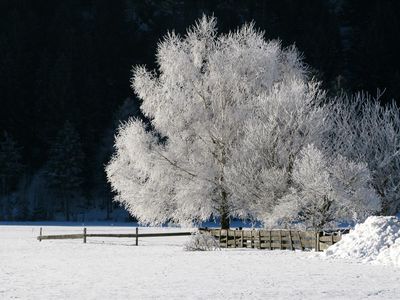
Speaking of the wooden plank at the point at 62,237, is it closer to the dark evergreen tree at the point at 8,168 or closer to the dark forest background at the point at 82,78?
the dark forest background at the point at 82,78

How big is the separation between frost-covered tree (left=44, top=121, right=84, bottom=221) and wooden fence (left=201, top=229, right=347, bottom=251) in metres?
46.7

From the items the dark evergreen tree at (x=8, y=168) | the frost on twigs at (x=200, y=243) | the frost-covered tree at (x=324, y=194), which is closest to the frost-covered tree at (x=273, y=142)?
the frost-covered tree at (x=324, y=194)

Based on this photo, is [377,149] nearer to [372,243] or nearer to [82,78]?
[372,243]

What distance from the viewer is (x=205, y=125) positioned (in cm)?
3934

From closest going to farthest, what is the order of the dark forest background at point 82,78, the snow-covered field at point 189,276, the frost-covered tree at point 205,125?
the snow-covered field at point 189,276
the frost-covered tree at point 205,125
the dark forest background at point 82,78

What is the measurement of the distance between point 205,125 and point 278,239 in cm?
809

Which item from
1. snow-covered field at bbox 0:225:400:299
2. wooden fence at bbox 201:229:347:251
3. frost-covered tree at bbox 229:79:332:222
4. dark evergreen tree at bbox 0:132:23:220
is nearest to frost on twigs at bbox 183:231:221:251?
snow-covered field at bbox 0:225:400:299

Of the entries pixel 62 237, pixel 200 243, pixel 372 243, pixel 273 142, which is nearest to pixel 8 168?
pixel 62 237

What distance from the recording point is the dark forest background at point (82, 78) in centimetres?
8425

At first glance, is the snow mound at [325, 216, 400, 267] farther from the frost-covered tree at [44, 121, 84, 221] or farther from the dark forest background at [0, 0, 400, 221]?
the frost-covered tree at [44, 121, 84, 221]

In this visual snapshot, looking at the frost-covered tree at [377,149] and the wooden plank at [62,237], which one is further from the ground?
the frost-covered tree at [377,149]

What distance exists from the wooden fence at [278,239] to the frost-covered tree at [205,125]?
7.18 ft

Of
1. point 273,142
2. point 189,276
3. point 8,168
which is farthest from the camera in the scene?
point 8,168

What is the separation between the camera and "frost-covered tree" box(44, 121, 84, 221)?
82.2 meters
